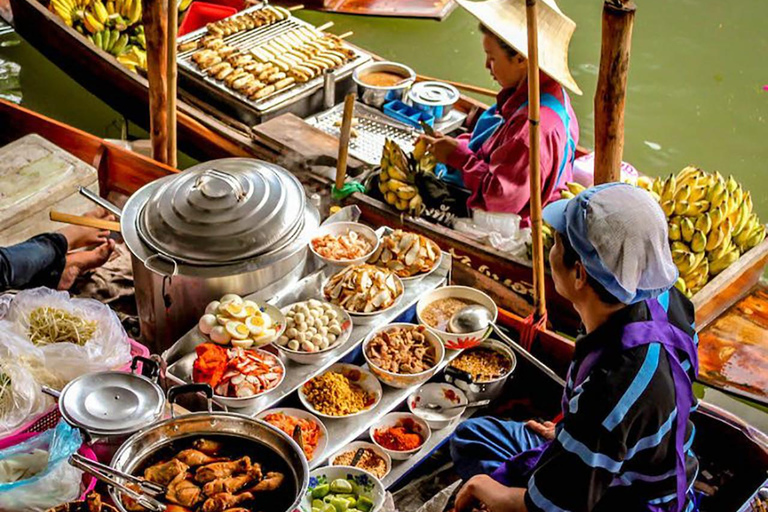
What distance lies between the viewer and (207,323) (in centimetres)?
329

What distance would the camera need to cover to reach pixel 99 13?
20.2 ft

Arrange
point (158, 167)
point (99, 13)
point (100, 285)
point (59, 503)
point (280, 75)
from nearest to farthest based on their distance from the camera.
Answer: point (59, 503), point (100, 285), point (158, 167), point (280, 75), point (99, 13)

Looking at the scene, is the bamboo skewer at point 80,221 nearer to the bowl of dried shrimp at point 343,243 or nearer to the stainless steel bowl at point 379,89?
the bowl of dried shrimp at point 343,243

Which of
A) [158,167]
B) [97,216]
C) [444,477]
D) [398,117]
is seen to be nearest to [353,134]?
[398,117]

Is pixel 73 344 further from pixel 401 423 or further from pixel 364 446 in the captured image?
pixel 401 423

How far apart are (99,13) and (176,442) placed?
4498 millimetres

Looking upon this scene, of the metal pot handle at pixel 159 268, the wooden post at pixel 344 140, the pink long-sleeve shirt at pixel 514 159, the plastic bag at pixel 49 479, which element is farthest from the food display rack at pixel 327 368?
the wooden post at pixel 344 140

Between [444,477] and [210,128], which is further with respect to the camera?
[210,128]

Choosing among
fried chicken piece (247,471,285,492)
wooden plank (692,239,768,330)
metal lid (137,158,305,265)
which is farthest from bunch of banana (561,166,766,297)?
fried chicken piece (247,471,285,492)

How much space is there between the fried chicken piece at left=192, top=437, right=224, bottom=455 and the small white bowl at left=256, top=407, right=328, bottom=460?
1.88 feet

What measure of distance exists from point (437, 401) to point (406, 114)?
7.88 ft

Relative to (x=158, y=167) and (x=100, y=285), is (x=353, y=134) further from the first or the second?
(x=100, y=285)

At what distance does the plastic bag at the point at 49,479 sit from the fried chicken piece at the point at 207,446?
1.15 ft

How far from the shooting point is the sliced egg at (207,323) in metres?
3.29
